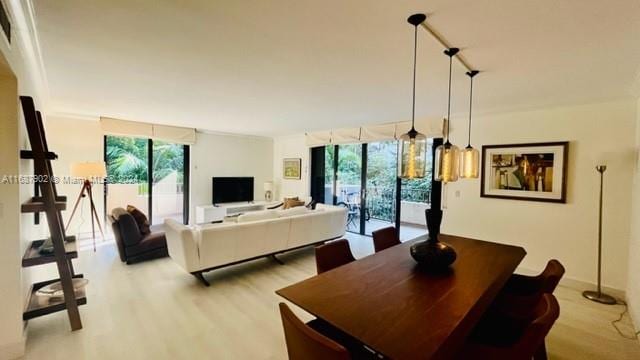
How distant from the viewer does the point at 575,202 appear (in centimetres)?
359

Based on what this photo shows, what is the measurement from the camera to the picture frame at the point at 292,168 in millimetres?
7285

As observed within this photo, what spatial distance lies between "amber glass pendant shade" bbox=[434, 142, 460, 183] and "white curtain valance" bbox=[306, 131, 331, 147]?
14.0 feet

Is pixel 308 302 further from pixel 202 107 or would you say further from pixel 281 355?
pixel 202 107

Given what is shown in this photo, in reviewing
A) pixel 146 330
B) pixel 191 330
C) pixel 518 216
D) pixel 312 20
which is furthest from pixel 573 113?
pixel 146 330

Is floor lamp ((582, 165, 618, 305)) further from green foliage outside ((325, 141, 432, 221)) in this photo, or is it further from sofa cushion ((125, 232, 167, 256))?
sofa cushion ((125, 232, 167, 256))

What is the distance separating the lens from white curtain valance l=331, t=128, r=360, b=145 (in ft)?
19.3

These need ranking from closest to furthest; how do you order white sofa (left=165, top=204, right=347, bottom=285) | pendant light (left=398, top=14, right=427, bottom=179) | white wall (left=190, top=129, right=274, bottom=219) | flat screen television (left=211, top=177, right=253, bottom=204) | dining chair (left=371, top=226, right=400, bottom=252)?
pendant light (left=398, top=14, right=427, bottom=179) < dining chair (left=371, top=226, right=400, bottom=252) < white sofa (left=165, top=204, right=347, bottom=285) < white wall (left=190, top=129, right=274, bottom=219) < flat screen television (left=211, top=177, right=253, bottom=204)

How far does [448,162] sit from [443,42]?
2.96 ft

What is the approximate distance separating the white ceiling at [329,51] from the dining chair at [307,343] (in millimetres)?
1684

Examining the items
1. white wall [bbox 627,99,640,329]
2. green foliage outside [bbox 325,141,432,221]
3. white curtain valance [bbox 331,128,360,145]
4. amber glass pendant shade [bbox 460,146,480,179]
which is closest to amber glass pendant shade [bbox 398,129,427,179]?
amber glass pendant shade [bbox 460,146,480,179]

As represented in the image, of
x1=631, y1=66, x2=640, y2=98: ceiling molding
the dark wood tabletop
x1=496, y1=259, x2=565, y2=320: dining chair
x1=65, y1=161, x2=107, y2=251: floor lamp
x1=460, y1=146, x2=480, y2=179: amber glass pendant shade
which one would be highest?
x1=631, y1=66, x2=640, y2=98: ceiling molding

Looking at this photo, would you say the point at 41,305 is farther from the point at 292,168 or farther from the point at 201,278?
the point at 292,168

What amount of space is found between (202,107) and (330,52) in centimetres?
278

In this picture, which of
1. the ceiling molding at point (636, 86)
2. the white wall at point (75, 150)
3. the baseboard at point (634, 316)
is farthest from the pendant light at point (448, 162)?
the white wall at point (75, 150)
